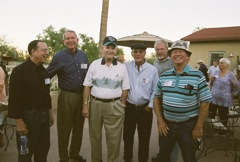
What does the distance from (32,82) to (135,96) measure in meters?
1.56

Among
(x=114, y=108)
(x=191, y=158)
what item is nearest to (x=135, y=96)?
(x=114, y=108)

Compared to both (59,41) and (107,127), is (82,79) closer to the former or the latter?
(107,127)

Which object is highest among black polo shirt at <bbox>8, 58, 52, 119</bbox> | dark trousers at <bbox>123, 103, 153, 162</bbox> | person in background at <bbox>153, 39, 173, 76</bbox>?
person in background at <bbox>153, 39, 173, 76</bbox>

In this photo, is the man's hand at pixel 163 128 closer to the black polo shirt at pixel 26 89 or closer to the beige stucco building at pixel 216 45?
the black polo shirt at pixel 26 89

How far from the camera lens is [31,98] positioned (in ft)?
9.59

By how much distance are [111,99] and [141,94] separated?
520 mm

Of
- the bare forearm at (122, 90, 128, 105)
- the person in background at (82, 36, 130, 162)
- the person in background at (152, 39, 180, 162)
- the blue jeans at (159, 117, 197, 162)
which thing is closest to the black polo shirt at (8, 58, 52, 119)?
the person in background at (82, 36, 130, 162)

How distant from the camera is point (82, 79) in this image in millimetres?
3971

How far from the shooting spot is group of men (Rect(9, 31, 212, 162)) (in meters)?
2.84

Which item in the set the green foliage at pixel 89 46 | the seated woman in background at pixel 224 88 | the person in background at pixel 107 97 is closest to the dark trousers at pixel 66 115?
the person in background at pixel 107 97

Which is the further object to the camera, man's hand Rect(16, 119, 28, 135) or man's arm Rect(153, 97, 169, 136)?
man's arm Rect(153, 97, 169, 136)

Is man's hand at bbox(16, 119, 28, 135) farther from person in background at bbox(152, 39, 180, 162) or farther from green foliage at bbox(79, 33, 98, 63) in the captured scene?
green foliage at bbox(79, 33, 98, 63)

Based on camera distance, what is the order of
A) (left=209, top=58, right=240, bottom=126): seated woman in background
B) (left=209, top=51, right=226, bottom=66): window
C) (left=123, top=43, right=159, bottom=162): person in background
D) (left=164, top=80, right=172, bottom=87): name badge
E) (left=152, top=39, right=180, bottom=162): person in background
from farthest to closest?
(left=209, top=51, right=226, bottom=66): window, (left=209, top=58, right=240, bottom=126): seated woman in background, (left=152, top=39, right=180, bottom=162): person in background, (left=123, top=43, right=159, bottom=162): person in background, (left=164, top=80, right=172, bottom=87): name badge

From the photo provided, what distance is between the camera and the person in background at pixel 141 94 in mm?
3822
